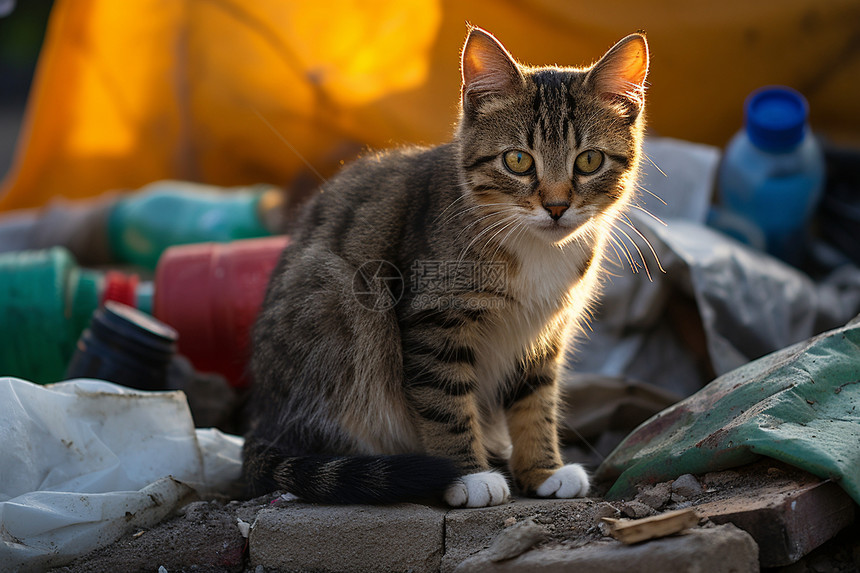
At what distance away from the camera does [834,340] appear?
6.94 ft

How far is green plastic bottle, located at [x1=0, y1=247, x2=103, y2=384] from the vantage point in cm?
344

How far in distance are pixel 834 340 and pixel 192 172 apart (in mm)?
4434

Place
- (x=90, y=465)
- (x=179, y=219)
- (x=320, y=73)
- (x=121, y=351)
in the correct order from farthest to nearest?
(x=320, y=73) < (x=179, y=219) < (x=121, y=351) < (x=90, y=465)

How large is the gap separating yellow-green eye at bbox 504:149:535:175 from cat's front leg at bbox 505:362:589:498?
0.67 meters

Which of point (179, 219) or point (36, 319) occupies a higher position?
point (179, 219)

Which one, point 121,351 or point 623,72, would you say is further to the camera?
point 121,351

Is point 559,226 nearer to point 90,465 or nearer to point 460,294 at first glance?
point 460,294

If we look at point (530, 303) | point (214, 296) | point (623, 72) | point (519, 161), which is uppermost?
point (623, 72)

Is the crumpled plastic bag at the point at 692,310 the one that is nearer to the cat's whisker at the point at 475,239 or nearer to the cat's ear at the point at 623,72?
the cat's ear at the point at 623,72

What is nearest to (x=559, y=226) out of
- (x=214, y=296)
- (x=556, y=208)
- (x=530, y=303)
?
(x=556, y=208)

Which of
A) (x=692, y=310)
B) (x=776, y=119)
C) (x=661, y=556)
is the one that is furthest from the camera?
(x=776, y=119)

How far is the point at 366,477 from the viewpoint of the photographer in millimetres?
1983

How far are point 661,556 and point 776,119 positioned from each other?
287 centimetres

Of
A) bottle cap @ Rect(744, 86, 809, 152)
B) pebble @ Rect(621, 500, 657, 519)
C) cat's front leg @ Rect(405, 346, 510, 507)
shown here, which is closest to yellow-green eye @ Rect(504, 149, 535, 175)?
cat's front leg @ Rect(405, 346, 510, 507)
